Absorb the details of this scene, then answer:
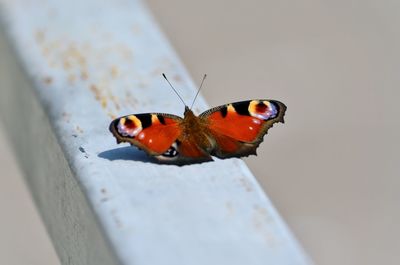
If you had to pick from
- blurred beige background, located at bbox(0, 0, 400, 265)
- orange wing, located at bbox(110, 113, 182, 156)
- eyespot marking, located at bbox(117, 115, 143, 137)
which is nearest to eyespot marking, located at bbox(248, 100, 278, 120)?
orange wing, located at bbox(110, 113, 182, 156)

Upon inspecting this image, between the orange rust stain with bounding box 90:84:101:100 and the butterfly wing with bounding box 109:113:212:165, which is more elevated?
the orange rust stain with bounding box 90:84:101:100

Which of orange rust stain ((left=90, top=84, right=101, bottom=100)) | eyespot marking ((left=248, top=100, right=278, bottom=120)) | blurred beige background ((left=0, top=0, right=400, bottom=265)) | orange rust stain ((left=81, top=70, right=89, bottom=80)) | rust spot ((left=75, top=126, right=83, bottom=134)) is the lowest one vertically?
blurred beige background ((left=0, top=0, right=400, bottom=265))

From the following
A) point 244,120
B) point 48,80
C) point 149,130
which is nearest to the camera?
point 149,130

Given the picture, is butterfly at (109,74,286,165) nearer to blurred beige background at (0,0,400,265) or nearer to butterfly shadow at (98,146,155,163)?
butterfly shadow at (98,146,155,163)

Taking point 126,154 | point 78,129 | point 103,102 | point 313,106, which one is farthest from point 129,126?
point 313,106

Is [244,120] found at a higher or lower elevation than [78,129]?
lower

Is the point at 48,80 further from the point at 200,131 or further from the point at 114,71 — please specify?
the point at 200,131

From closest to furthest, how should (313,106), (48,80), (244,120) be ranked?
(244,120), (48,80), (313,106)

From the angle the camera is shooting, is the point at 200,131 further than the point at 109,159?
Yes

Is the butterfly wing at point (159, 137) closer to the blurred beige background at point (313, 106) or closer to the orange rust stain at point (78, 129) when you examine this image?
the orange rust stain at point (78, 129)

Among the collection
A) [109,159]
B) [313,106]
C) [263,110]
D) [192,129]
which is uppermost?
[109,159]
